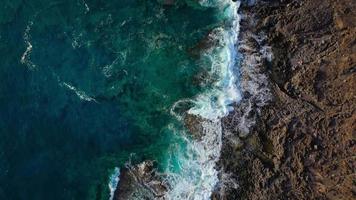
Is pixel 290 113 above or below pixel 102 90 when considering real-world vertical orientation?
below

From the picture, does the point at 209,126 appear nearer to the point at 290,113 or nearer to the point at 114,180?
the point at 290,113

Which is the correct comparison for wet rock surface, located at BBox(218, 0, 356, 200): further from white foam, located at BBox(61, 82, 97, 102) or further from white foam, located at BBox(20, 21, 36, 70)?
white foam, located at BBox(20, 21, 36, 70)

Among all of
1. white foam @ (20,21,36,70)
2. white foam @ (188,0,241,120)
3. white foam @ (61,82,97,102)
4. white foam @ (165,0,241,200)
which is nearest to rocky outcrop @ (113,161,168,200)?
white foam @ (165,0,241,200)

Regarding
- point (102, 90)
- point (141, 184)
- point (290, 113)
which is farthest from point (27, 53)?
point (290, 113)

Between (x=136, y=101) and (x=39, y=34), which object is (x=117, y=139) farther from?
(x=39, y=34)

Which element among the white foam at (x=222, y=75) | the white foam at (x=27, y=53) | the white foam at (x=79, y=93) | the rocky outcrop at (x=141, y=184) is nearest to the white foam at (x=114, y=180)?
the rocky outcrop at (x=141, y=184)

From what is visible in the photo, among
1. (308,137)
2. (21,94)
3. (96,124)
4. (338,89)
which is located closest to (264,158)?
(308,137)
